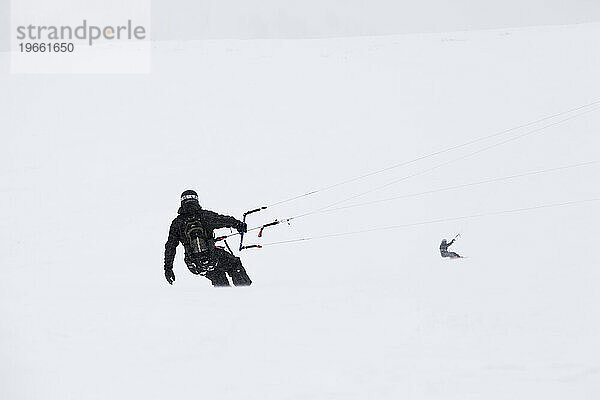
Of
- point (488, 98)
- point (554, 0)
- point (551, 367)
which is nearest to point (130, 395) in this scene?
point (551, 367)

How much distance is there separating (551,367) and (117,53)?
43014 millimetres

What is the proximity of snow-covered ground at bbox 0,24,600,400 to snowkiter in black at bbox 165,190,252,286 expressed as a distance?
0.55m

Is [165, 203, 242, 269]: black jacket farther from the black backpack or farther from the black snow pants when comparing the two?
the black snow pants

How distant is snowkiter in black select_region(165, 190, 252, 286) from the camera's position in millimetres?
8414

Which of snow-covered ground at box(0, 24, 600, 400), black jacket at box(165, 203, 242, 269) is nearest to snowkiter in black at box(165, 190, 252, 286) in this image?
black jacket at box(165, 203, 242, 269)

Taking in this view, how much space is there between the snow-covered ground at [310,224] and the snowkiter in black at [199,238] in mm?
552

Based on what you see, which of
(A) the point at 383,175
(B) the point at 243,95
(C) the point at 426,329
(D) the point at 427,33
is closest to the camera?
(C) the point at 426,329

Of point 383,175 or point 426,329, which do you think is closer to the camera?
point 426,329

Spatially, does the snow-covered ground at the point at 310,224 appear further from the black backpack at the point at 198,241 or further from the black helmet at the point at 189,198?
the black helmet at the point at 189,198

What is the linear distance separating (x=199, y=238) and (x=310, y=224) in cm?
913

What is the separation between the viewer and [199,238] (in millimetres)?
8414

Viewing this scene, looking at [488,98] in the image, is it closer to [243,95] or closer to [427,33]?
[243,95]

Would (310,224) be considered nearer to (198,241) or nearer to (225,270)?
(225,270)

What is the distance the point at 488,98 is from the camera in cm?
2809
